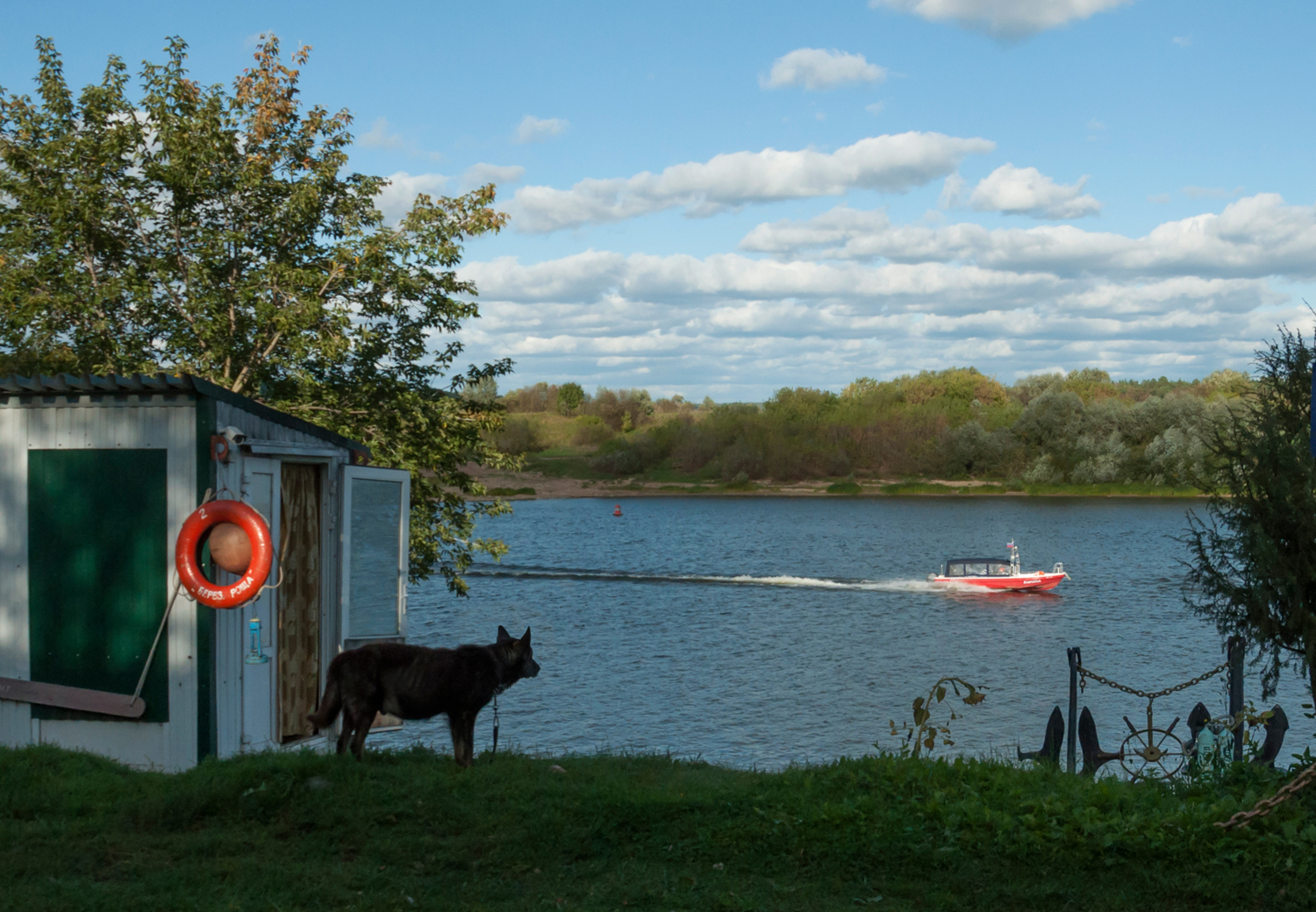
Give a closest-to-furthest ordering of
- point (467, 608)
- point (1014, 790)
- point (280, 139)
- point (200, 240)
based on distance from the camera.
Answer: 1. point (1014, 790)
2. point (200, 240)
3. point (280, 139)
4. point (467, 608)

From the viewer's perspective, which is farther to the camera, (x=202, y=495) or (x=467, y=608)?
(x=467, y=608)

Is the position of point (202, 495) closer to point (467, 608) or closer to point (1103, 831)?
point (1103, 831)

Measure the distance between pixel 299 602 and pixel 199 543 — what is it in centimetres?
176

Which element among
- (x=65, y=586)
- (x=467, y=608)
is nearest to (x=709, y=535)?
(x=467, y=608)

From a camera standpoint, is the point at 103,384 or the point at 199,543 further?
the point at 103,384

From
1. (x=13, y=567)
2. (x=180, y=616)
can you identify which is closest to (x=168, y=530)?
(x=180, y=616)

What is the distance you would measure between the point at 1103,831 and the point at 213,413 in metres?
6.46

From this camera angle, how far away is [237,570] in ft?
25.2

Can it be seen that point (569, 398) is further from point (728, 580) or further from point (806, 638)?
point (806, 638)

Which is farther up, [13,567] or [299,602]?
[13,567]

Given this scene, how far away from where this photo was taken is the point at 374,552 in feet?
31.1

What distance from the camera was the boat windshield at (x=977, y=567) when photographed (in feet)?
138

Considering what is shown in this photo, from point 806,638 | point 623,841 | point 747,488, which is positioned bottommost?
point 806,638

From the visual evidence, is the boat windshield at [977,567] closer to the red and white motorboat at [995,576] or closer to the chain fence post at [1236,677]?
the red and white motorboat at [995,576]
